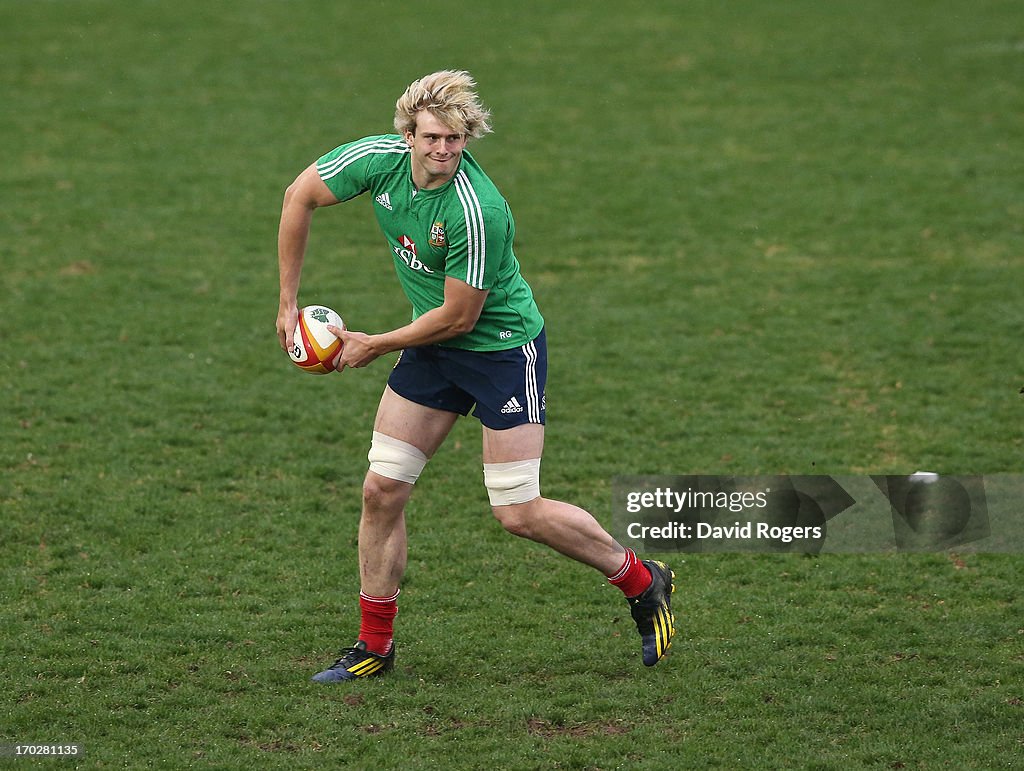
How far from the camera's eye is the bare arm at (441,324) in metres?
5.68

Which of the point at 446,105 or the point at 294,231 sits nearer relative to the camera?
the point at 446,105

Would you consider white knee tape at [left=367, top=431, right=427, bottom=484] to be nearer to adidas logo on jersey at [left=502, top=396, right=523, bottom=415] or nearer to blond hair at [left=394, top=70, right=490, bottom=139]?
adidas logo on jersey at [left=502, top=396, right=523, bottom=415]

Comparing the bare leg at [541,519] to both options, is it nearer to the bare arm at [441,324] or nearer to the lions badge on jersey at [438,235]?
the bare arm at [441,324]

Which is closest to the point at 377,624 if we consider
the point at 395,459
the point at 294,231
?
the point at 395,459

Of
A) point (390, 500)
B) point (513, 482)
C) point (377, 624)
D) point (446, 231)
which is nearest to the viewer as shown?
point (446, 231)

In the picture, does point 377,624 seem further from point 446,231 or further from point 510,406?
point 446,231

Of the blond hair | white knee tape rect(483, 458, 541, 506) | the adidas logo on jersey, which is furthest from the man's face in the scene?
white knee tape rect(483, 458, 541, 506)

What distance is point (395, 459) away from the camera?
598 cm

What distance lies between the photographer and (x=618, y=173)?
49.0 ft

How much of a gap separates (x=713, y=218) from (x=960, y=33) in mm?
8801

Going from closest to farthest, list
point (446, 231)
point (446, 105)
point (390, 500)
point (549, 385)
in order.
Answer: point (446, 105) < point (446, 231) < point (390, 500) < point (549, 385)

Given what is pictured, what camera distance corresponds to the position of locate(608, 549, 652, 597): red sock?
623cm

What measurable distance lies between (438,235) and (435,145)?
0.38 meters

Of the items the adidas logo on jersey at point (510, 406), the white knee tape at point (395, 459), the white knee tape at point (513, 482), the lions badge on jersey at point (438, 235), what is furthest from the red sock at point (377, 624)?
the lions badge on jersey at point (438, 235)
